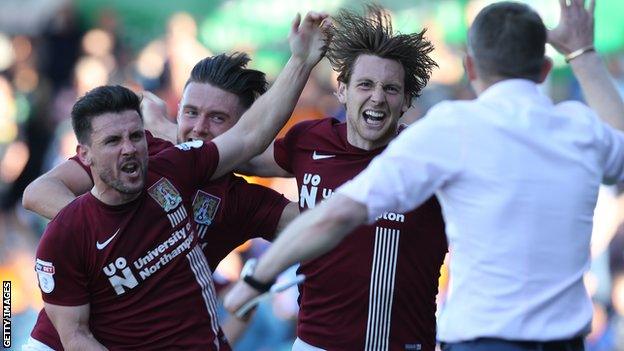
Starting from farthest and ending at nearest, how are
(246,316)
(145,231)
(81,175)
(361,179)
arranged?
(81,175)
(145,231)
(246,316)
(361,179)

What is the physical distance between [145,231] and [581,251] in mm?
2156

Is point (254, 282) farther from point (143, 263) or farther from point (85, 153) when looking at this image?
point (85, 153)

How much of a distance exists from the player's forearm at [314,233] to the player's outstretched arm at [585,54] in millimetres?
1183

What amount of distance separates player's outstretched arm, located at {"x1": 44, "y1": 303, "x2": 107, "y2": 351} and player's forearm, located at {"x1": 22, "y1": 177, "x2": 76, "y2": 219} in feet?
2.30

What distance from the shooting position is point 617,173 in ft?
13.7

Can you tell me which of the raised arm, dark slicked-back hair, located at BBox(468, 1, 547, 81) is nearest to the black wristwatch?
dark slicked-back hair, located at BBox(468, 1, 547, 81)

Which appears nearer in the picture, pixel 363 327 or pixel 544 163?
pixel 544 163

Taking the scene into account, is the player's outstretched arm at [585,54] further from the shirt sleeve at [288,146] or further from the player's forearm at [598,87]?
the shirt sleeve at [288,146]

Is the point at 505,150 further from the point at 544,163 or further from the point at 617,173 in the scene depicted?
the point at 617,173

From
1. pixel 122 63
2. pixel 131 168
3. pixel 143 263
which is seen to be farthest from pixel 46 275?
pixel 122 63

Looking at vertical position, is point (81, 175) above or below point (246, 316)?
above

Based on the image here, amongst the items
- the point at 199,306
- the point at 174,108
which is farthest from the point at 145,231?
the point at 174,108

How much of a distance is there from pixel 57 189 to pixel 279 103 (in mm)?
1223

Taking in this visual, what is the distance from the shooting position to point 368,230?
5.52 m
